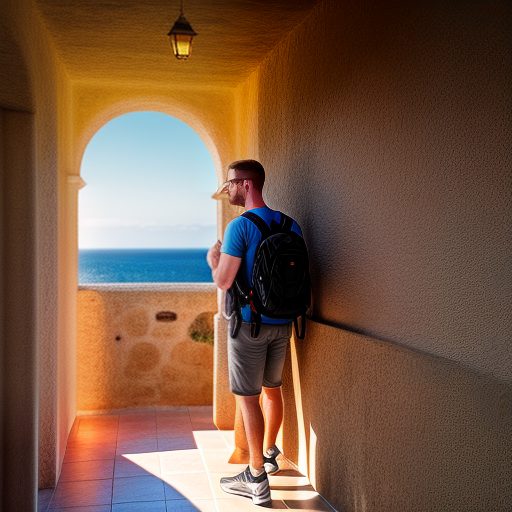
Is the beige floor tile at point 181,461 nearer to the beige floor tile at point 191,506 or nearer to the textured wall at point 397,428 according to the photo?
the beige floor tile at point 191,506

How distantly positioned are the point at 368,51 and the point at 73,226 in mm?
3622

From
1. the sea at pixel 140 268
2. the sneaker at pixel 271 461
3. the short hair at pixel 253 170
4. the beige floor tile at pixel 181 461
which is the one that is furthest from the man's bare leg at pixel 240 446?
the sea at pixel 140 268

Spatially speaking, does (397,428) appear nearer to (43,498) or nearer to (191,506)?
(191,506)

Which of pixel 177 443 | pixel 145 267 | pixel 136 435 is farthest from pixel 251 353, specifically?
pixel 145 267

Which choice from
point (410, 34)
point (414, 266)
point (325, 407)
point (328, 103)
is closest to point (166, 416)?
point (325, 407)

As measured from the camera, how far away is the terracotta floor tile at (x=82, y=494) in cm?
416

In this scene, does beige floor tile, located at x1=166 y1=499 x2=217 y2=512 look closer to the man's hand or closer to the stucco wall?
the stucco wall

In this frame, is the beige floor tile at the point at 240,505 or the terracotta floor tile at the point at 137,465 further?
the terracotta floor tile at the point at 137,465

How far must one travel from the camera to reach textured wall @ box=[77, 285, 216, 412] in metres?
6.62

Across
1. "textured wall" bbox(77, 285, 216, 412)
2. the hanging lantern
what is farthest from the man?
"textured wall" bbox(77, 285, 216, 412)

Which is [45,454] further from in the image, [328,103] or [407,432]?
[328,103]

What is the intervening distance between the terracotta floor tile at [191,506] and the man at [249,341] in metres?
0.22

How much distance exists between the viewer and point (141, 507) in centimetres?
405

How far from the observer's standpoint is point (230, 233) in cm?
398
